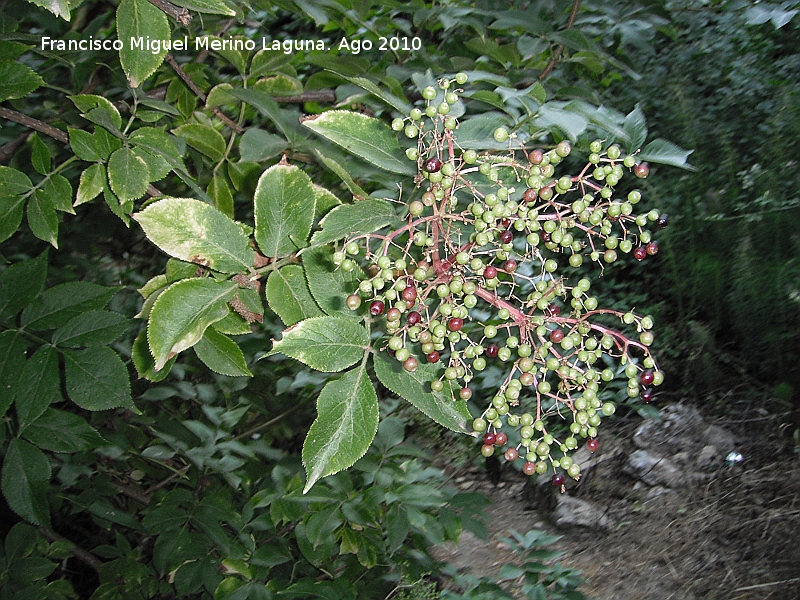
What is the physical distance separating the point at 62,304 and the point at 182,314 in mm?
501

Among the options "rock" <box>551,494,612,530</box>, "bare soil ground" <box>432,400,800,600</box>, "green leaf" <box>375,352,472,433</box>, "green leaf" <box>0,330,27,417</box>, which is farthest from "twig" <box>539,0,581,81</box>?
"rock" <box>551,494,612,530</box>

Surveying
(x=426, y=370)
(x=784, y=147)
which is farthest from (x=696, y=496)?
(x=426, y=370)

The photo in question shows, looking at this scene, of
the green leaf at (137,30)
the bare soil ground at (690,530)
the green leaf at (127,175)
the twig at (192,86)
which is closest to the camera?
the green leaf at (137,30)

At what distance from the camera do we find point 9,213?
0.90 meters

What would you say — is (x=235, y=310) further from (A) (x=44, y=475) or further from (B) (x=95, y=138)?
(A) (x=44, y=475)

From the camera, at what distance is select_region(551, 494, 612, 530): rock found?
2.58 m

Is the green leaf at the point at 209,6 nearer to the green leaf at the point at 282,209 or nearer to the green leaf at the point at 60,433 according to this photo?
the green leaf at the point at 282,209

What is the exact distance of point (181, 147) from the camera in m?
0.95

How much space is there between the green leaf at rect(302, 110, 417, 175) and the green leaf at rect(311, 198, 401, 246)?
0.14 feet

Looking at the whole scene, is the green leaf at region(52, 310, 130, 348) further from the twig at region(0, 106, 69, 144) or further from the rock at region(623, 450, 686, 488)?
the rock at region(623, 450, 686, 488)

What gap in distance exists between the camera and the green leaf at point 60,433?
1.04 m

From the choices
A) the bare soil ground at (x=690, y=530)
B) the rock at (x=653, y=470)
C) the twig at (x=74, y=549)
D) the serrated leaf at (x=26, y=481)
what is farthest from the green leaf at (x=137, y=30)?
the rock at (x=653, y=470)

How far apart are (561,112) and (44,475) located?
3.03 feet

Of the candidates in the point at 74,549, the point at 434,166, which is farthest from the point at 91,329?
the point at 74,549
